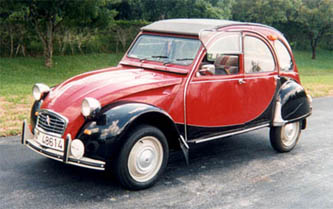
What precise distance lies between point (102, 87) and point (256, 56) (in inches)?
103

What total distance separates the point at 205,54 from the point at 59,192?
263 centimetres

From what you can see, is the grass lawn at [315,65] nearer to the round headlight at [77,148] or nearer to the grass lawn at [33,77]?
the grass lawn at [33,77]

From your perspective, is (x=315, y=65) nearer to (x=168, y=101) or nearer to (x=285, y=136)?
(x=285, y=136)

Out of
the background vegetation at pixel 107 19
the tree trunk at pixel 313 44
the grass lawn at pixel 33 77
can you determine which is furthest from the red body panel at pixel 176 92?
the tree trunk at pixel 313 44

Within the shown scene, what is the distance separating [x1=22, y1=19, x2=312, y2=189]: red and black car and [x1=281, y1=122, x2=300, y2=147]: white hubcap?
0.7 inches

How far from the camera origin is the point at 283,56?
6695mm

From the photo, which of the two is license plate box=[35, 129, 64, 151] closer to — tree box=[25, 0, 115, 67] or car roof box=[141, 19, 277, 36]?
car roof box=[141, 19, 277, 36]

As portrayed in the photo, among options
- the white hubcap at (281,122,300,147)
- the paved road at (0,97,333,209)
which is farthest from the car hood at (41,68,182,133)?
the white hubcap at (281,122,300,147)

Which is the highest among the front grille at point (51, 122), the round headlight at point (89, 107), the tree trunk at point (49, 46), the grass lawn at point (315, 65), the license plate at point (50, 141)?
the round headlight at point (89, 107)

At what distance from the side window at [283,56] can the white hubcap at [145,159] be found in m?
2.87

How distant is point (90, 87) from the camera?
4906 mm

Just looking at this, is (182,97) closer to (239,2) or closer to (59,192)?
(59,192)

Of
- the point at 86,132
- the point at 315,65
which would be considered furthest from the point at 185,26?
the point at 315,65

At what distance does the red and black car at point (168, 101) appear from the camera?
4.48 metres
